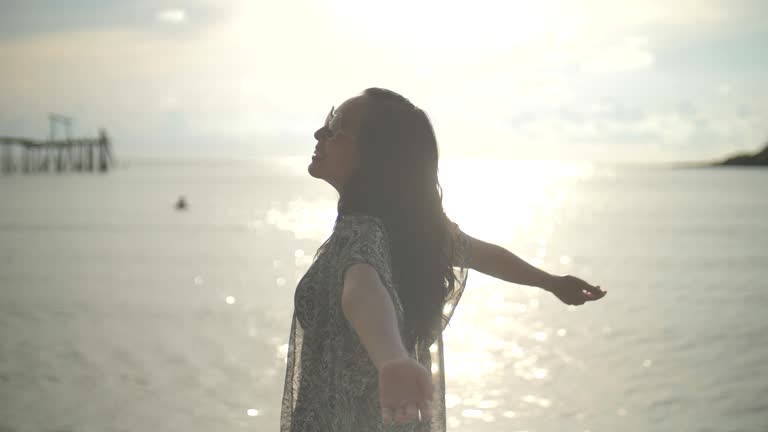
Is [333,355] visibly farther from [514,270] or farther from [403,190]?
[514,270]

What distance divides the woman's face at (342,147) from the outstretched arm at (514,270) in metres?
0.58

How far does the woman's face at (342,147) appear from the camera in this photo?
7.52 ft

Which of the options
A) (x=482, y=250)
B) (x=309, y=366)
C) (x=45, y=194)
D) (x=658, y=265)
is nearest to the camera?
(x=309, y=366)

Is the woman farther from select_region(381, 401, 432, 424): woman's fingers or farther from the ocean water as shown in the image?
the ocean water

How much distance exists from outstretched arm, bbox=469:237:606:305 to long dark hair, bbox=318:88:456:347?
16.7 inches

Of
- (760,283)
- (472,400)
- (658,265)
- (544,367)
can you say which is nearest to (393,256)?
(472,400)

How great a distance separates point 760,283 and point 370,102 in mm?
25636

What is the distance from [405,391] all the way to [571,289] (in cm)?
149

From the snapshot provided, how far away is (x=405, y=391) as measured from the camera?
1.51m

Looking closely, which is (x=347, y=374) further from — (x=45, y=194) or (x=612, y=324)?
(x=45, y=194)

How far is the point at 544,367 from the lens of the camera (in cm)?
1373

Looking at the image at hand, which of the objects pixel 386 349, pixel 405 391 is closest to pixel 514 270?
pixel 386 349

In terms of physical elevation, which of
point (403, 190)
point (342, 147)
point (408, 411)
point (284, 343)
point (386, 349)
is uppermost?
point (284, 343)

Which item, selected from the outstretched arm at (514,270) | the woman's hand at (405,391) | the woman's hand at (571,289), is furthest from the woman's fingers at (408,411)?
the woman's hand at (571,289)
